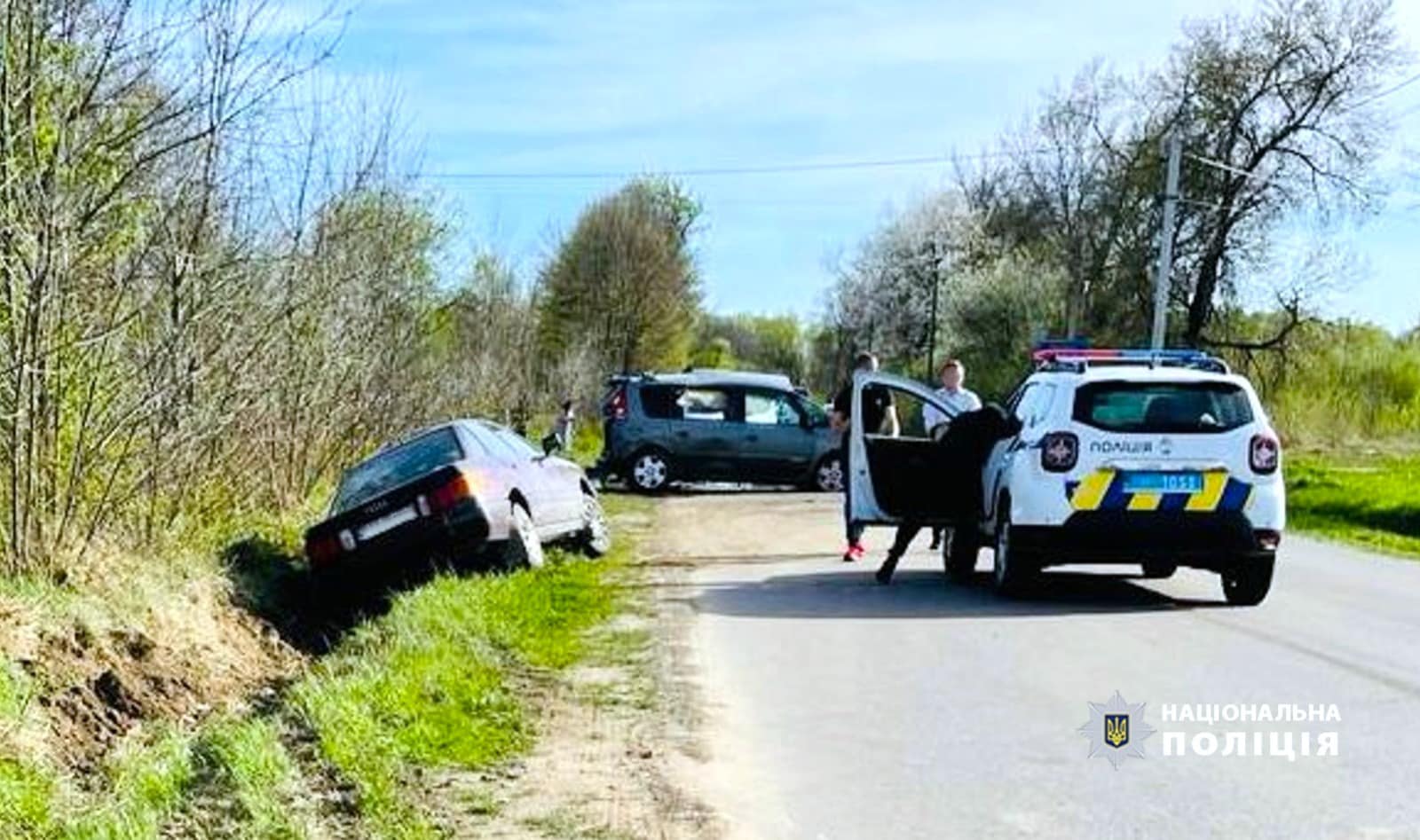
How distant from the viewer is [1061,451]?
11422 mm

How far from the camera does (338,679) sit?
8.12 m

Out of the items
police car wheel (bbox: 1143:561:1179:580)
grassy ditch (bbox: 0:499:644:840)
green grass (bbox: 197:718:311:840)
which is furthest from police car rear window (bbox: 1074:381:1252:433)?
green grass (bbox: 197:718:311:840)

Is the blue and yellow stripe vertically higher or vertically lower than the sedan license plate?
higher

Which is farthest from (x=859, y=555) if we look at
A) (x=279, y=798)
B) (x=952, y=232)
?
(x=952, y=232)

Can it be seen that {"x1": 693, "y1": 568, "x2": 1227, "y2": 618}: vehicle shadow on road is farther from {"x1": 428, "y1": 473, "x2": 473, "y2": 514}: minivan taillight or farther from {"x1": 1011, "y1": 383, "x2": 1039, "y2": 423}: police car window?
{"x1": 428, "y1": 473, "x2": 473, "y2": 514}: minivan taillight

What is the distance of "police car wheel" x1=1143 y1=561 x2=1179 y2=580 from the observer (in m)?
11.6

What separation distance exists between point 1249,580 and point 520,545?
564 cm

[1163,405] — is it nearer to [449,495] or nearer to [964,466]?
[964,466]

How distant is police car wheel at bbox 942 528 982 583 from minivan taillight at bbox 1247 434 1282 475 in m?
2.44

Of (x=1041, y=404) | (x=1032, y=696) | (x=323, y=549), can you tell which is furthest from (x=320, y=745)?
(x=1041, y=404)

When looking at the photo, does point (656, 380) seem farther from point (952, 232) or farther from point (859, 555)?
point (952, 232)

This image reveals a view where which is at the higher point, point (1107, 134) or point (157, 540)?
point (1107, 134)

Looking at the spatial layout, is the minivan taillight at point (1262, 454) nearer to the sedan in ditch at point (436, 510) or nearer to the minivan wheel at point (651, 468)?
the sedan in ditch at point (436, 510)

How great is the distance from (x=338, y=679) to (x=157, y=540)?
13.8 ft
